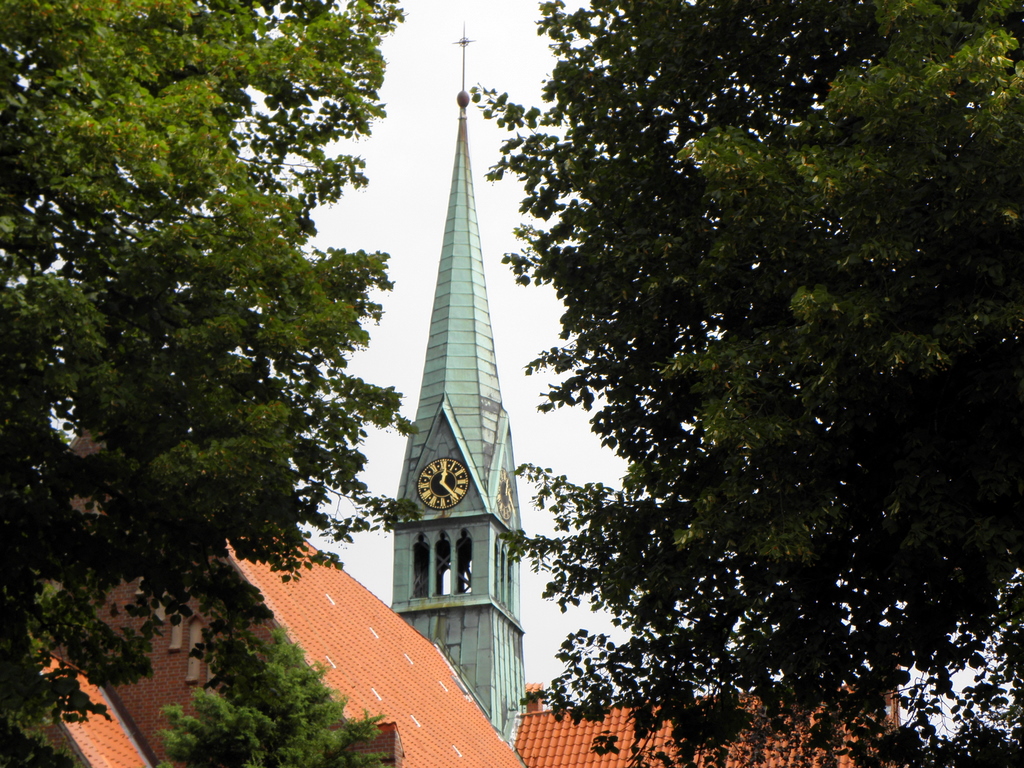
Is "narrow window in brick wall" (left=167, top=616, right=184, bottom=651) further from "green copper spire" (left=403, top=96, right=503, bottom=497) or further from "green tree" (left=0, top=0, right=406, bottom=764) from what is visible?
"green copper spire" (left=403, top=96, right=503, bottom=497)

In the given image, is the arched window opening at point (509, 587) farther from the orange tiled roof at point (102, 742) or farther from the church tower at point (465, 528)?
the orange tiled roof at point (102, 742)

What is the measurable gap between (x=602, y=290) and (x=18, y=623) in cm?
601

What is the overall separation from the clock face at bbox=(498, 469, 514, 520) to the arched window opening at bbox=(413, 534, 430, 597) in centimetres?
218

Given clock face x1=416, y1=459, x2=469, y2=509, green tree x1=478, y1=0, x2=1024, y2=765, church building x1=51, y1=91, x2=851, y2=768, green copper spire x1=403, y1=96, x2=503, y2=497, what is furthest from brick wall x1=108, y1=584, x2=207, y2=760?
green copper spire x1=403, y1=96, x2=503, y2=497

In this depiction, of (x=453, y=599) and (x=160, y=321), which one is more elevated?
(x=453, y=599)

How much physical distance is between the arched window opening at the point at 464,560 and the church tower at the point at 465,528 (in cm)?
3

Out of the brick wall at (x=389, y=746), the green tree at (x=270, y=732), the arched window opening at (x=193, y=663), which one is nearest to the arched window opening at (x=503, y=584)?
the arched window opening at (x=193, y=663)

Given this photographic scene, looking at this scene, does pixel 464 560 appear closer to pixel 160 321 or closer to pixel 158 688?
pixel 158 688

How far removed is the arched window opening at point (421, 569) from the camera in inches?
1362

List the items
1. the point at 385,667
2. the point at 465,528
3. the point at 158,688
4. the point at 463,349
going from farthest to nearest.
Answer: the point at 463,349
the point at 465,528
the point at 385,667
the point at 158,688

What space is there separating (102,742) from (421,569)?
1602cm

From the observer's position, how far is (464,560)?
34.4m

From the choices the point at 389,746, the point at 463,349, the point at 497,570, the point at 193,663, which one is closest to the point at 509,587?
the point at 497,570

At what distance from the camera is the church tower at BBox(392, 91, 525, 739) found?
33.6 metres
